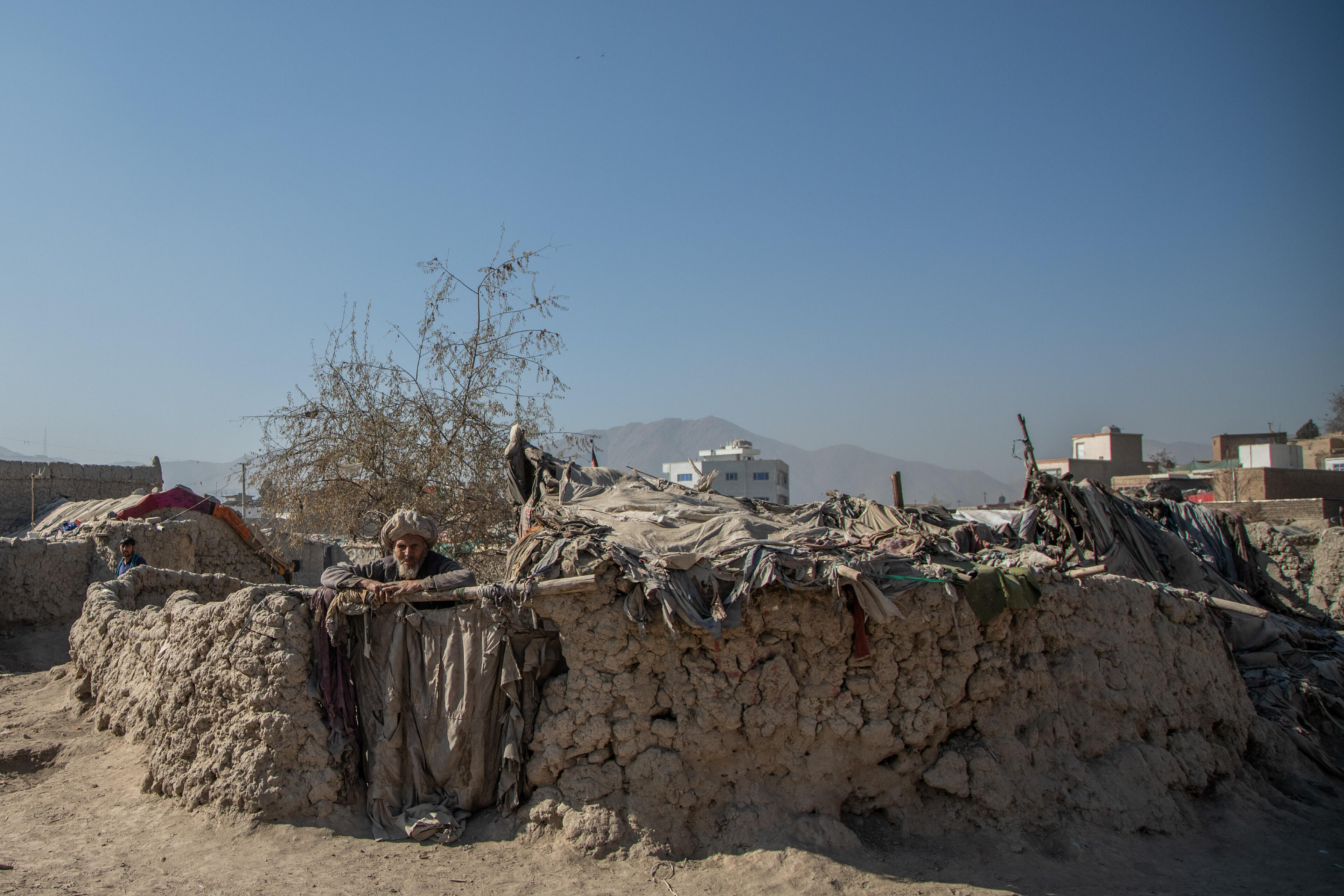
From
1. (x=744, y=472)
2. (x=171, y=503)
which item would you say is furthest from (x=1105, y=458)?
(x=171, y=503)

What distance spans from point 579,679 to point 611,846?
0.91 meters

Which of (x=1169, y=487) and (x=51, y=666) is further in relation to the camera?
(x=1169, y=487)

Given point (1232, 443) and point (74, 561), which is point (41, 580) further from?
point (1232, 443)

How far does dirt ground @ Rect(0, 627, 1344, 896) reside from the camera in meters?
4.28

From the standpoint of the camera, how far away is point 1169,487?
428 inches

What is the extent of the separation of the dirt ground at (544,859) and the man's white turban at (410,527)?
5.43 ft

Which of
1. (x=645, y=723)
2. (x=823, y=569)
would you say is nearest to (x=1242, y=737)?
(x=823, y=569)

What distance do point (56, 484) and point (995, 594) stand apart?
19114 millimetres

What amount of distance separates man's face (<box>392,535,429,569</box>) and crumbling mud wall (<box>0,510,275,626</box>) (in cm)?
555

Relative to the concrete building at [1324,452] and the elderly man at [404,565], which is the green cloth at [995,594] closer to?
the elderly man at [404,565]

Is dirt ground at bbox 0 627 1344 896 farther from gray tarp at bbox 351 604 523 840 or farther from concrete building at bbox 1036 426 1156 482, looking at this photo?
concrete building at bbox 1036 426 1156 482

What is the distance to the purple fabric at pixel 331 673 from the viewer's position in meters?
4.97

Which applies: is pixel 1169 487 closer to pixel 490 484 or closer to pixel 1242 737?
pixel 1242 737

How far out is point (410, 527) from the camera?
537 cm
